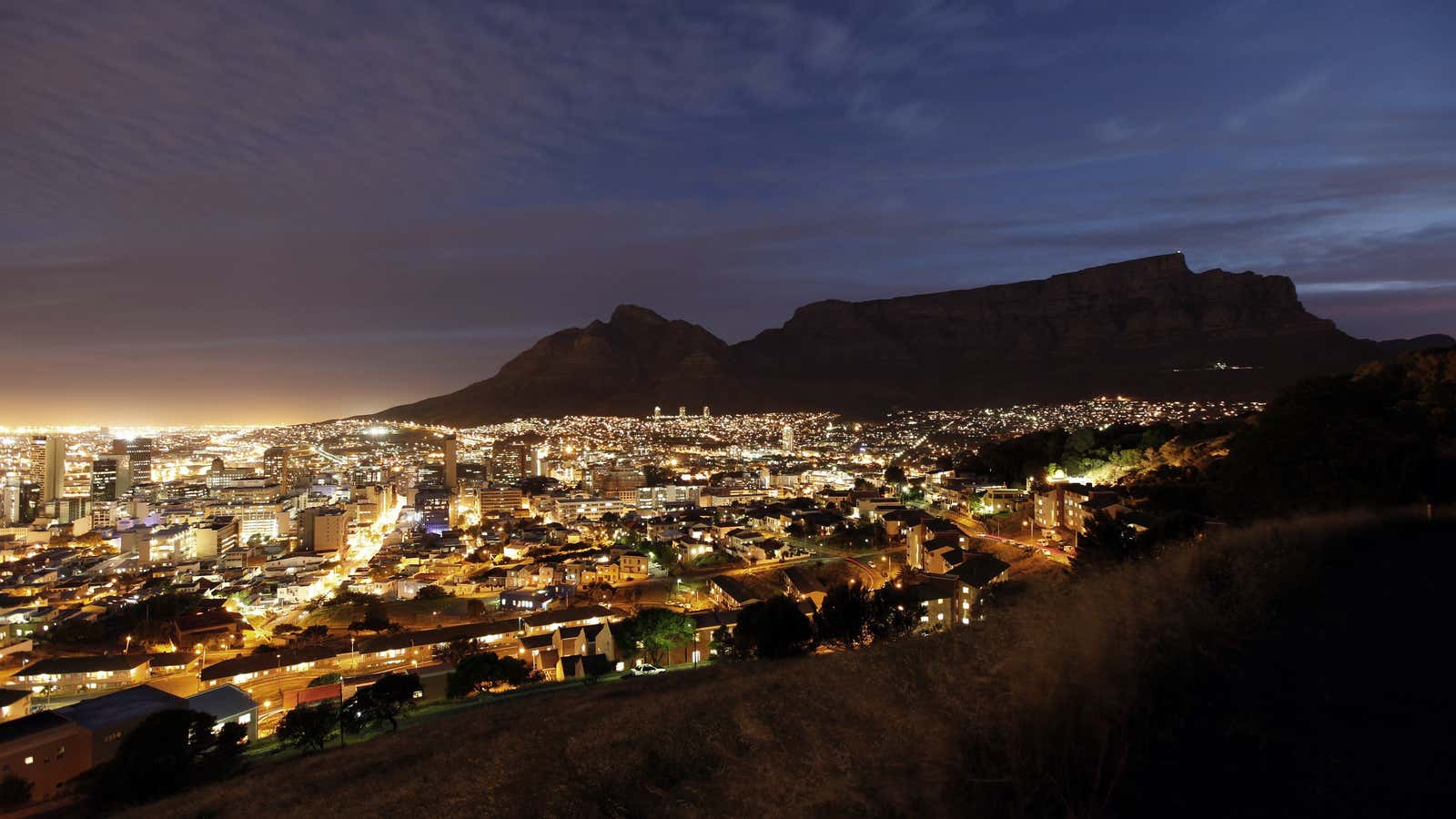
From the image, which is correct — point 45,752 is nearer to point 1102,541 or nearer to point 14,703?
point 14,703

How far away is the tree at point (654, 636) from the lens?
17.4 meters

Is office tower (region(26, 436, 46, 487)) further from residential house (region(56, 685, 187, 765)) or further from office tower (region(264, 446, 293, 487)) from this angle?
residential house (region(56, 685, 187, 765))

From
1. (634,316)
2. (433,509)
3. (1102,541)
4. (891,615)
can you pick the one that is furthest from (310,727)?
(634,316)

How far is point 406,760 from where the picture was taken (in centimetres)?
789

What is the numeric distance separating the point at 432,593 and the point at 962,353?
84.7m

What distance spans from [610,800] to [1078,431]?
116ft

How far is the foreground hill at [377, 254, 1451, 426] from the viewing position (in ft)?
222

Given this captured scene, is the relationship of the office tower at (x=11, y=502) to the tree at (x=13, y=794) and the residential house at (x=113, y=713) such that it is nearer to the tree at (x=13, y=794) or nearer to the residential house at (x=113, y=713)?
the residential house at (x=113, y=713)

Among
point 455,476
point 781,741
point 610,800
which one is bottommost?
point 455,476

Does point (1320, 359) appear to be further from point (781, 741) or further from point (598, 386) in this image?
point (598, 386)

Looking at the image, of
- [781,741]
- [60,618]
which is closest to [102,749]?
[781,741]

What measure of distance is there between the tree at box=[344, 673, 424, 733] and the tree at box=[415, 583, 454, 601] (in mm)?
14084

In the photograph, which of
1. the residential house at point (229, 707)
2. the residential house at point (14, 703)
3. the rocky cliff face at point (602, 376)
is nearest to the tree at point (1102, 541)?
the residential house at point (229, 707)

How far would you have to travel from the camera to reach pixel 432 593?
87.7 ft
